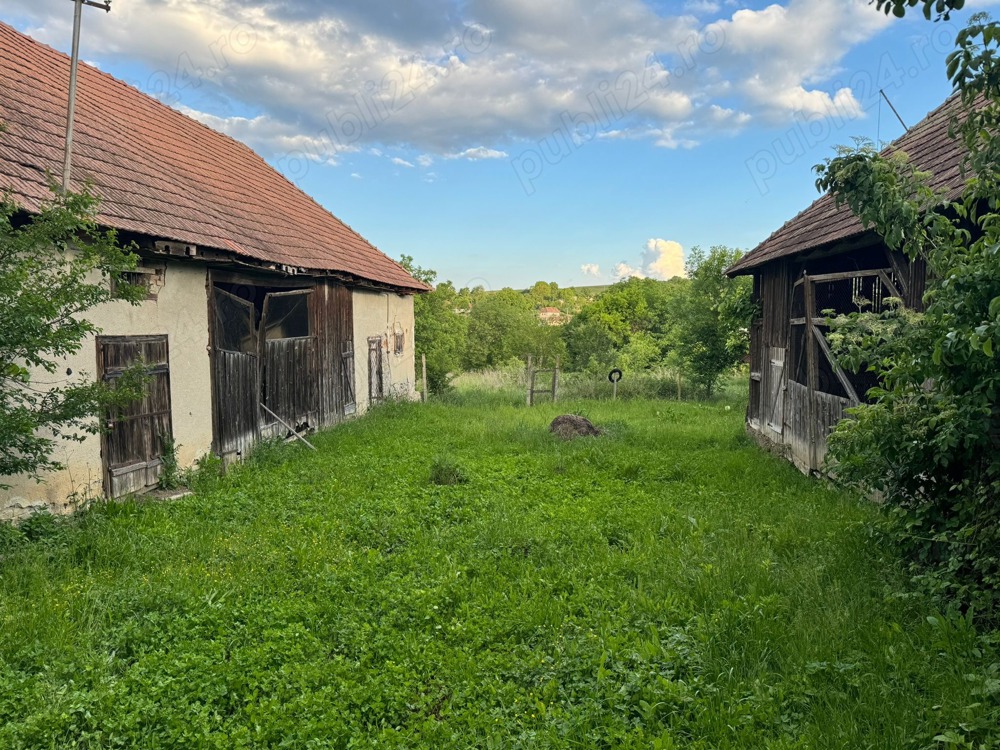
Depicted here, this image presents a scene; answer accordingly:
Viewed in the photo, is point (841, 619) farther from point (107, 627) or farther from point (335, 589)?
point (107, 627)

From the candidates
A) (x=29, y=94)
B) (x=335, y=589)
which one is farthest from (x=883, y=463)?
(x=29, y=94)

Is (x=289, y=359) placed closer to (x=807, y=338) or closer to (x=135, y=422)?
(x=135, y=422)

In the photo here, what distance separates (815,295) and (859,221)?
242 cm

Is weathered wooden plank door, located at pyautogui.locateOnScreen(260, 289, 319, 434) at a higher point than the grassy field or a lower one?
higher

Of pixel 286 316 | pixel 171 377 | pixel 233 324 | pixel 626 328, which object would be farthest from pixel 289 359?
pixel 626 328

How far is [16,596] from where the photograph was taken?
4199 millimetres

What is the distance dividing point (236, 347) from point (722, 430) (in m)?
8.99

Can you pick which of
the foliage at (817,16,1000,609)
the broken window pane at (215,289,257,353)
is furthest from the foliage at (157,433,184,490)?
the foliage at (817,16,1000,609)

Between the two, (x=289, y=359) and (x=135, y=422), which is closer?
(x=135, y=422)

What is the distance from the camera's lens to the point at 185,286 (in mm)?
7594

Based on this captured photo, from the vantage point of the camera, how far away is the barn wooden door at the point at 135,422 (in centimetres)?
631

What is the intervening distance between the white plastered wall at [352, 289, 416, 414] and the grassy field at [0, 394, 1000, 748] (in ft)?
22.4

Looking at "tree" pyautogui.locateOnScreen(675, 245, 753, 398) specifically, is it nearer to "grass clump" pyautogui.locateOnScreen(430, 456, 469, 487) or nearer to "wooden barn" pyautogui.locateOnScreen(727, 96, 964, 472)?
"wooden barn" pyautogui.locateOnScreen(727, 96, 964, 472)

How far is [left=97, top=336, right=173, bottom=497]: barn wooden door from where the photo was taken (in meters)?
6.31
